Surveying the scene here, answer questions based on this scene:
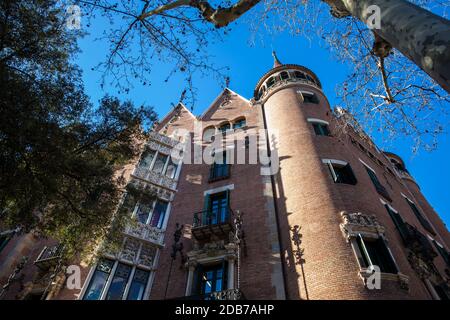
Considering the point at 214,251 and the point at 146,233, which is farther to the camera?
the point at 146,233

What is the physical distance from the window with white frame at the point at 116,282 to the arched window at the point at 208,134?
1102 cm

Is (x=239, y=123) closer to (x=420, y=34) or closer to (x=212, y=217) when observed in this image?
(x=212, y=217)

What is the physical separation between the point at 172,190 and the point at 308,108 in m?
10.5

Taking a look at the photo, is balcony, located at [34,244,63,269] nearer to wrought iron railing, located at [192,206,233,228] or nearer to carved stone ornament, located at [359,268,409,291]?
wrought iron railing, located at [192,206,233,228]

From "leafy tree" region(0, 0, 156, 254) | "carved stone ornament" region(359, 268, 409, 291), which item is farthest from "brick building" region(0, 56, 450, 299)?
"leafy tree" region(0, 0, 156, 254)

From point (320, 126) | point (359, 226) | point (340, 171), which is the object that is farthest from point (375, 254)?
point (320, 126)

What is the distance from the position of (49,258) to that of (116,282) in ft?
10.6

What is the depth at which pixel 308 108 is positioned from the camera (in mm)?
20078

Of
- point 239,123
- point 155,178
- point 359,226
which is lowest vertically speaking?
point 359,226

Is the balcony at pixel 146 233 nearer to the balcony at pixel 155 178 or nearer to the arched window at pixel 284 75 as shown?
the balcony at pixel 155 178

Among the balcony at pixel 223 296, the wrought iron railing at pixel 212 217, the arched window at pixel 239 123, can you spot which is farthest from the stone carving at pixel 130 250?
the arched window at pixel 239 123

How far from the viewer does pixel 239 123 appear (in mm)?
22578

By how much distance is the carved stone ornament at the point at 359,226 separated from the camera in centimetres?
1170
